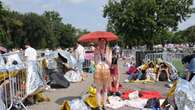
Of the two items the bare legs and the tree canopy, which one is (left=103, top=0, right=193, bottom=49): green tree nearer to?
the bare legs

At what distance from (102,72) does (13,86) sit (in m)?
2.25

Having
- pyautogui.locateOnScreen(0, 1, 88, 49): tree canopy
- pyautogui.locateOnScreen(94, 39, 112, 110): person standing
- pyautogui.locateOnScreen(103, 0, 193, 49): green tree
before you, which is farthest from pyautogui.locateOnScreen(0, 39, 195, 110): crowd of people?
pyautogui.locateOnScreen(0, 1, 88, 49): tree canopy

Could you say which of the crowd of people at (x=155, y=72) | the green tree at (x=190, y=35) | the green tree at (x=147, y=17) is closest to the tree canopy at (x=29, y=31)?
the green tree at (x=190, y=35)

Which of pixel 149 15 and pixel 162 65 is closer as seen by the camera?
pixel 162 65

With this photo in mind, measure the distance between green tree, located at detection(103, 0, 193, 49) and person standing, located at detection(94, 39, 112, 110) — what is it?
2907 cm

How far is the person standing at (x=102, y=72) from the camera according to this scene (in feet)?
40.5

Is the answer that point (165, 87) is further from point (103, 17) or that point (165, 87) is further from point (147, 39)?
point (103, 17)

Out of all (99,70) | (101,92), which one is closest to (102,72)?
(99,70)

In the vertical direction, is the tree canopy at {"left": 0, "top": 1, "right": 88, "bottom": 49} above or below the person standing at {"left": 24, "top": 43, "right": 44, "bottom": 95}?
above

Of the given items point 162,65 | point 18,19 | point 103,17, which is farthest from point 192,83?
→ point 18,19

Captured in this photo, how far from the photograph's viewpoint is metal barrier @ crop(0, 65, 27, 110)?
39.4 ft

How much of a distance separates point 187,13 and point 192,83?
33.8 m

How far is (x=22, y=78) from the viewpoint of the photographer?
13.2 m

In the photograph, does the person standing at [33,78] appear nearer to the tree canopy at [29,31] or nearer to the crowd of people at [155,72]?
the crowd of people at [155,72]
